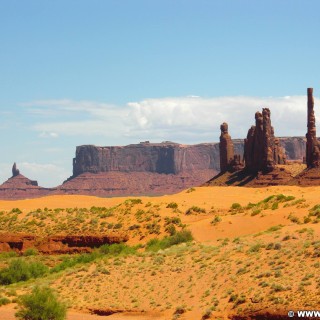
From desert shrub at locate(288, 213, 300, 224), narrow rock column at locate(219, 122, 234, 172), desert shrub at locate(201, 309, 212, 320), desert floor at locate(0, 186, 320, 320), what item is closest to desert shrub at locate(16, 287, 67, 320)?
desert floor at locate(0, 186, 320, 320)

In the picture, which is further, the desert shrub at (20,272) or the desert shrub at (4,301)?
the desert shrub at (20,272)

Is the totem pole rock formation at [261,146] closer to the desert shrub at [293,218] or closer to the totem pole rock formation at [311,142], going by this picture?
the totem pole rock formation at [311,142]

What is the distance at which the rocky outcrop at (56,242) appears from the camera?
48.8 meters

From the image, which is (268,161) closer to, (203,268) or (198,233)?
(198,233)

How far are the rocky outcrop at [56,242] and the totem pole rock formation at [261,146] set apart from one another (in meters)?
57.0

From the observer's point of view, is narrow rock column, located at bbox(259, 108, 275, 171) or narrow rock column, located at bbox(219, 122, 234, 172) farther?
narrow rock column, located at bbox(219, 122, 234, 172)

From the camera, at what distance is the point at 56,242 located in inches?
1975

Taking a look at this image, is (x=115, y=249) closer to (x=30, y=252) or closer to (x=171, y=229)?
(x=171, y=229)

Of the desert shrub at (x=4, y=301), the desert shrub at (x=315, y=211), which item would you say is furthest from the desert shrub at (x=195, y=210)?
the desert shrub at (x=4, y=301)

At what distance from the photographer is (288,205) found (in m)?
46.6

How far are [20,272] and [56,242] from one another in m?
10.8

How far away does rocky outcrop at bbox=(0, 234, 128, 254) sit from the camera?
48.8 metres

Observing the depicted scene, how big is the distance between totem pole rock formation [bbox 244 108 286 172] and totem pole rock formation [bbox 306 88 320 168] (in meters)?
5.76

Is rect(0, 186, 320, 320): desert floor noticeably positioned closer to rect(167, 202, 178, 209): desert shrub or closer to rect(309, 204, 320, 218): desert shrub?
rect(309, 204, 320, 218): desert shrub
